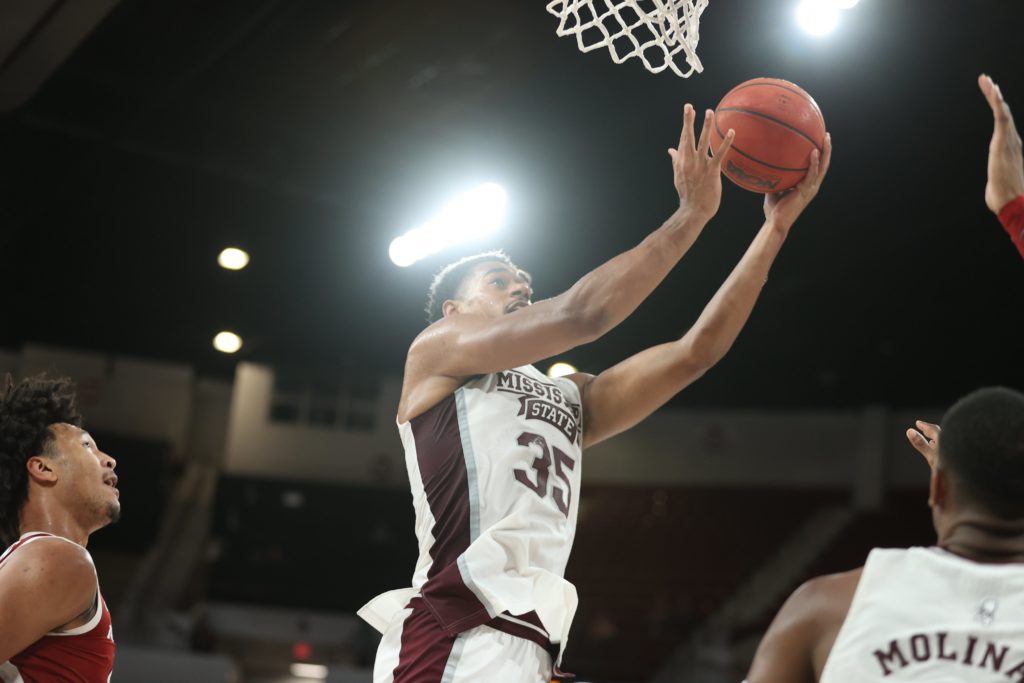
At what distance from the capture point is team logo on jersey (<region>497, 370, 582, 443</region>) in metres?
3.49

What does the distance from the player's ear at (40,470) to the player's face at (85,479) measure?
20 millimetres

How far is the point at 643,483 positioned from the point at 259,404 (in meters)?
6.86

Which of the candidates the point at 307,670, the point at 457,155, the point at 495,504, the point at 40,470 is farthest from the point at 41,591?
the point at 307,670

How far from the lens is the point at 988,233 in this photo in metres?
12.4

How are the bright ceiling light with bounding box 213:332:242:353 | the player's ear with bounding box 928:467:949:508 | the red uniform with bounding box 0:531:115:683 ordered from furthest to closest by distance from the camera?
the bright ceiling light with bounding box 213:332:242:353, the red uniform with bounding box 0:531:115:683, the player's ear with bounding box 928:467:949:508

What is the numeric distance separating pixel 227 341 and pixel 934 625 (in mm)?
16952

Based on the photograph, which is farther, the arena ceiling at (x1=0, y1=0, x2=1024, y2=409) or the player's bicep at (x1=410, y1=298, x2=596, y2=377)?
the arena ceiling at (x1=0, y1=0, x2=1024, y2=409)

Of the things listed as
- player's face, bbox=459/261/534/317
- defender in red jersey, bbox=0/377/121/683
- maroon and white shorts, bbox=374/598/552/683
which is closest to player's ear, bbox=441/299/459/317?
player's face, bbox=459/261/534/317

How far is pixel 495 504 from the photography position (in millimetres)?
3264

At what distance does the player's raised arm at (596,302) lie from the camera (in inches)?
125

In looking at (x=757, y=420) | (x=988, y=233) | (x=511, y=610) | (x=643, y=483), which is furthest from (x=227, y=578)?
(x=511, y=610)

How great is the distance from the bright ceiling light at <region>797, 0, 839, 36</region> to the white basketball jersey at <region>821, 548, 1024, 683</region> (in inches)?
253

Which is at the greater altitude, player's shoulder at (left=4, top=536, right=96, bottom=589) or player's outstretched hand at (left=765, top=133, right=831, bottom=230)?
player's outstretched hand at (left=765, top=133, right=831, bottom=230)

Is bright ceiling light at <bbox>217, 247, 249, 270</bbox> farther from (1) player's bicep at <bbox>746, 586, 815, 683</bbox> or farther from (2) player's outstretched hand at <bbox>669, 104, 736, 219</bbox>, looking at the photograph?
(1) player's bicep at <bbox>746, 586, 815, 683</bbox>
